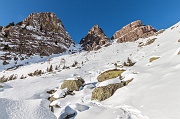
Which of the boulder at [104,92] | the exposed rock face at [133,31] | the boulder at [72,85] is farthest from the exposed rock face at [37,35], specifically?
the boulder at [104,92]

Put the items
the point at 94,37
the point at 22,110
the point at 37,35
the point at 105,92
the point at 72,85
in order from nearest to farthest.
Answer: the point at 22,110 < the point at 105,92 < the point at 72,85 < the point at 37,35 < the point at 94,37

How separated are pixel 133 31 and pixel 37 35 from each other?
32.3m

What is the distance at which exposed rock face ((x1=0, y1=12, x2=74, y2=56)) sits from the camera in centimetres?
4616

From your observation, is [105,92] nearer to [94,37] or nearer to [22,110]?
[22,110]

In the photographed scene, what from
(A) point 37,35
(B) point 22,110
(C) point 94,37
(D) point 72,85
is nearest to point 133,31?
(C) point 94,37

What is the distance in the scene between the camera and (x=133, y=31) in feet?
213

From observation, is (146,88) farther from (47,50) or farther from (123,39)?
(123,39)

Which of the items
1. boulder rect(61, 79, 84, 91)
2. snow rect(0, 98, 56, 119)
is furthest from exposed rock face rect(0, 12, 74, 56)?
snow rect(0, 98, 56, 119)

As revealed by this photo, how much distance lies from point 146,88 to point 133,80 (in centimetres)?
178

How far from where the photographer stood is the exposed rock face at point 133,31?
61237 millimetres

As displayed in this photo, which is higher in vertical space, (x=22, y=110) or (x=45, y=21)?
(x=45, y=21)

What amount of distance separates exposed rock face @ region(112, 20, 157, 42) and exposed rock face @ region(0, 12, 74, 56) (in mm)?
19807

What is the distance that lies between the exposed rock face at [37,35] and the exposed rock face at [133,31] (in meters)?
19.8

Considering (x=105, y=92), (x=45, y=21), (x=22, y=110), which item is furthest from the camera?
(x=45, y=21)
